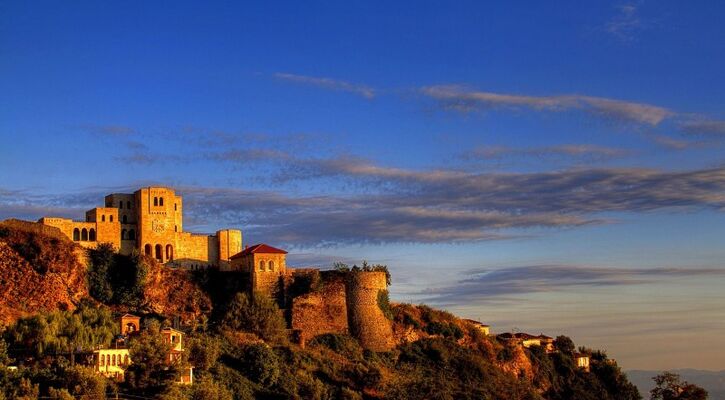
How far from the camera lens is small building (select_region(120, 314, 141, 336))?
5731 centimetres

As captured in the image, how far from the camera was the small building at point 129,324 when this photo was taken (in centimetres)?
5731

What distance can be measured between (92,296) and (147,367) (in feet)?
39.6

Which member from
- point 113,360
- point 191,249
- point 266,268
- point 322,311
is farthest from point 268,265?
point 113,360

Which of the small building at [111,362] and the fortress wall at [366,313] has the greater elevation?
the fortress wall at [366,313]

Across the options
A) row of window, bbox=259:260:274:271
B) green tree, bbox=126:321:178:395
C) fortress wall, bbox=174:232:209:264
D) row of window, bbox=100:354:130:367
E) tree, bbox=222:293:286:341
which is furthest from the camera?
fortress wall, bbox=174:232:209:264

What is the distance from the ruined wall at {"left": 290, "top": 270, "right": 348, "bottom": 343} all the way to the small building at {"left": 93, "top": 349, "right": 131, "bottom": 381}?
13.2 m

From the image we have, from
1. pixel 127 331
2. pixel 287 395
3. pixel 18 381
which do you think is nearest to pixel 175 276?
pixel 127 331

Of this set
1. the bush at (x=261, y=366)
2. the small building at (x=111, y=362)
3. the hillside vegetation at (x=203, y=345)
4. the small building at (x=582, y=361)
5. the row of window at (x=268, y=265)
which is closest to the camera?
the hillside vegetation at (x=203, y=345)

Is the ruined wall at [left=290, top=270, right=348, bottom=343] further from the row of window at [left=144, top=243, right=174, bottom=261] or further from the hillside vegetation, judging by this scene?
the row of window at [left=144, top=243, right=174, bottom=261]

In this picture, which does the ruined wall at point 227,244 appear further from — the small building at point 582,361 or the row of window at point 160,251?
the small building at point 582,361

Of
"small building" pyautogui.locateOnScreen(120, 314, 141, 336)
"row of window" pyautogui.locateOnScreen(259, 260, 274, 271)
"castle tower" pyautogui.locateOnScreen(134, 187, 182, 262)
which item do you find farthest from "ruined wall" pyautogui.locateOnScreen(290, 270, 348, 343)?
"small building" pyautogui.locateOnScreen(120, 314, 141, 336)

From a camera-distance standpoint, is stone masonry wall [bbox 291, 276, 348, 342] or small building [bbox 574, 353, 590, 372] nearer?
stone masonry wall [bbox 291, 276, 348, 342]

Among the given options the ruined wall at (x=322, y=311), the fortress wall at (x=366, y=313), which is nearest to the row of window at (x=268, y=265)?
the ruined wall at (x=322, y=311)

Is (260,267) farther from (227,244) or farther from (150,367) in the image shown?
(150,367)
